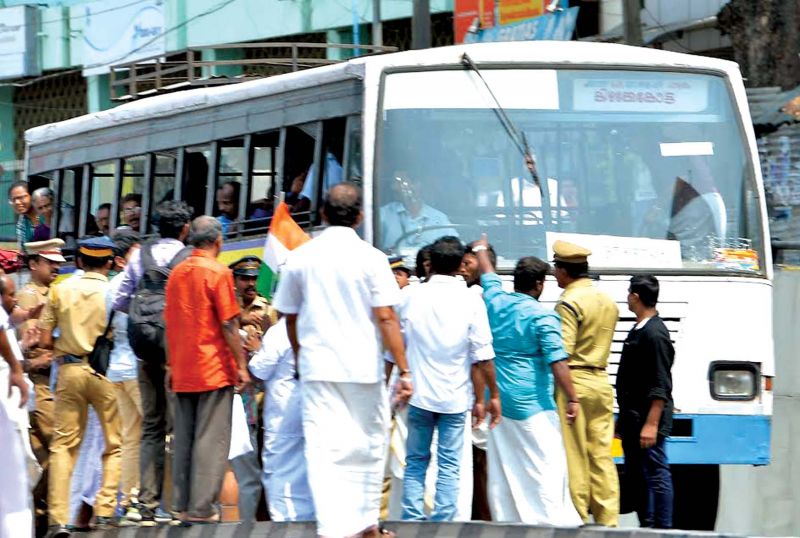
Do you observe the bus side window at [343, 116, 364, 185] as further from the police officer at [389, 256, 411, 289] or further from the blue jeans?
the blue jeans

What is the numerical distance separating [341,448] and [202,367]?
4.32 ft

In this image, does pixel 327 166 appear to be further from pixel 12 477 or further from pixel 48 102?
pixel 48 102

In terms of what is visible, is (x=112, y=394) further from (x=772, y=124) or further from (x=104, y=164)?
(x=772, y=124)

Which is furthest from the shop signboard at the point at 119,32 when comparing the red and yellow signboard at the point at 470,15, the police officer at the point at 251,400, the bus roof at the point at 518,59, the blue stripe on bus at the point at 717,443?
the blue stripe on bus at the point at 717,443

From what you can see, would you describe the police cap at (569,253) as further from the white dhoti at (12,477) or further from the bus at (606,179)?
the white dhoti at (12,477)

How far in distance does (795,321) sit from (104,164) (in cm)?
613

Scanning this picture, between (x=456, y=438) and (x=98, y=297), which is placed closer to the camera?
(x=456, y=438)

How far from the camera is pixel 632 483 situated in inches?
393

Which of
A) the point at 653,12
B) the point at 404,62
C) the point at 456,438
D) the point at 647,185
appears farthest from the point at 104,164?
the point at 653,12

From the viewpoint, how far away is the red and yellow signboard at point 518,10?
82.6 ft

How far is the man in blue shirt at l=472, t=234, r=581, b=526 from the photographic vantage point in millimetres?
9047

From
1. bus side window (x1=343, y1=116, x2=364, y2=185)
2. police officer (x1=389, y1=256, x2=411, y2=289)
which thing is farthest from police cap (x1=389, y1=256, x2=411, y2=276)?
bus side window (x1=343, y1=116, x2=364, y2=185)

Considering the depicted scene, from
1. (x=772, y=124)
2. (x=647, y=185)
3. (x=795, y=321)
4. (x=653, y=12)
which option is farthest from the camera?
(x=653, y=12)

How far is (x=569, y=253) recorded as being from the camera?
9406 millimetres
